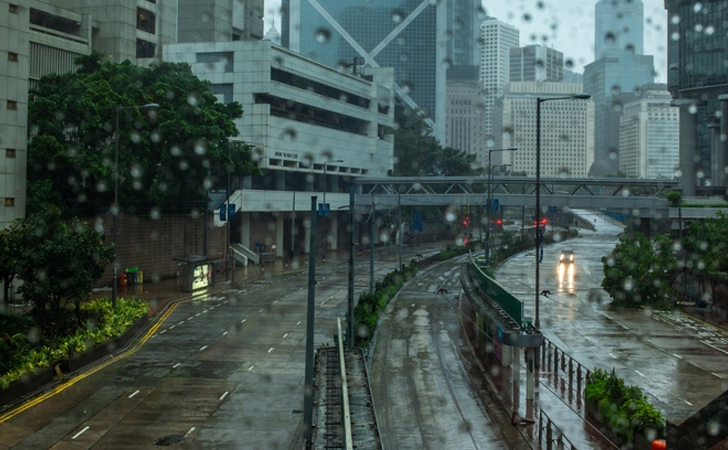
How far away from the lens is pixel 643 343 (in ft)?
108

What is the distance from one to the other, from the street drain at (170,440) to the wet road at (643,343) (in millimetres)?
11691

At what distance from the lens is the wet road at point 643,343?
2459 cm

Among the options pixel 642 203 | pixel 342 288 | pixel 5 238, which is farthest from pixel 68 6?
pixel 642 203

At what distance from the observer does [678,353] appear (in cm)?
3059

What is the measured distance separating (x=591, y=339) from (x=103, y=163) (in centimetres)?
2724

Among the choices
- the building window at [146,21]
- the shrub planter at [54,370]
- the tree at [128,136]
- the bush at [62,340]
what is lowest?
the shrub planter at [54,370]

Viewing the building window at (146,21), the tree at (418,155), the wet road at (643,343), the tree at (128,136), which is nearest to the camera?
the wet road at (643,343)

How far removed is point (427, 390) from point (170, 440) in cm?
910

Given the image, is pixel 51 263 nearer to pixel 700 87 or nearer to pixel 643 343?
pixel 643 343

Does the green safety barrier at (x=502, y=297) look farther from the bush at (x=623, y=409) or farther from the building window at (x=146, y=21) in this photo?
the building window at (x=146, y=21)

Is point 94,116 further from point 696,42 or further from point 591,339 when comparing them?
point 696,42

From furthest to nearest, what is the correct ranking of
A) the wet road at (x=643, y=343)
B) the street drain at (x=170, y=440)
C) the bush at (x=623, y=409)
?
1. the wet road at (x=643, y=343)
2. the street drain at (x=170, y=440)
3. the bush at (x=623, y=409)

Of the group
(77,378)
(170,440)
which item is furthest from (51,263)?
(170,440)

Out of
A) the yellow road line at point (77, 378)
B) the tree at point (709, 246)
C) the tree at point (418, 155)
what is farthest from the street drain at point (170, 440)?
the tree at point (418, 155)
